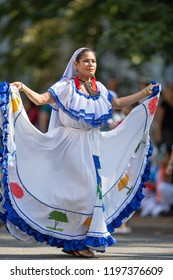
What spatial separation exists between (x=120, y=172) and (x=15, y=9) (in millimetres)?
9121

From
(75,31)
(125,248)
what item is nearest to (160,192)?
(75,31)

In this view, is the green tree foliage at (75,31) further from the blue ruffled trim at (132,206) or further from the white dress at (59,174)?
the white dress at (59,174)

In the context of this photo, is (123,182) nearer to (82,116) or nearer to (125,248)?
(82,116)

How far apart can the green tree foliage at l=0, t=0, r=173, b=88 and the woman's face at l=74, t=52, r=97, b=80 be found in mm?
4869

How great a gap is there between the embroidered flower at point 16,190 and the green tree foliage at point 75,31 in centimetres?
548

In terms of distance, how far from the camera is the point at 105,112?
1034 centimetres

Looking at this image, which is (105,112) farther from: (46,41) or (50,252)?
(46,41)

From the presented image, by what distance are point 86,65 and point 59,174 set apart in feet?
3.54

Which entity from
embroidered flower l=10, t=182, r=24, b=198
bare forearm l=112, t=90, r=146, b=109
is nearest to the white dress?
embroidered flower l=10, t=182, r=24, b=198

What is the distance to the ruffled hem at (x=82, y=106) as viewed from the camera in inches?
401

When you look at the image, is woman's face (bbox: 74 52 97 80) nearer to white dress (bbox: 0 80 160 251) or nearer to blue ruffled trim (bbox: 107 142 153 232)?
white dress (bbox: 0 80 160 251)

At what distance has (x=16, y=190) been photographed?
10.2 meters

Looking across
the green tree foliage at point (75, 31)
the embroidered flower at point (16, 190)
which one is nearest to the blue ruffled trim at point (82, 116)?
the embroidered flower at point (16, 190)
